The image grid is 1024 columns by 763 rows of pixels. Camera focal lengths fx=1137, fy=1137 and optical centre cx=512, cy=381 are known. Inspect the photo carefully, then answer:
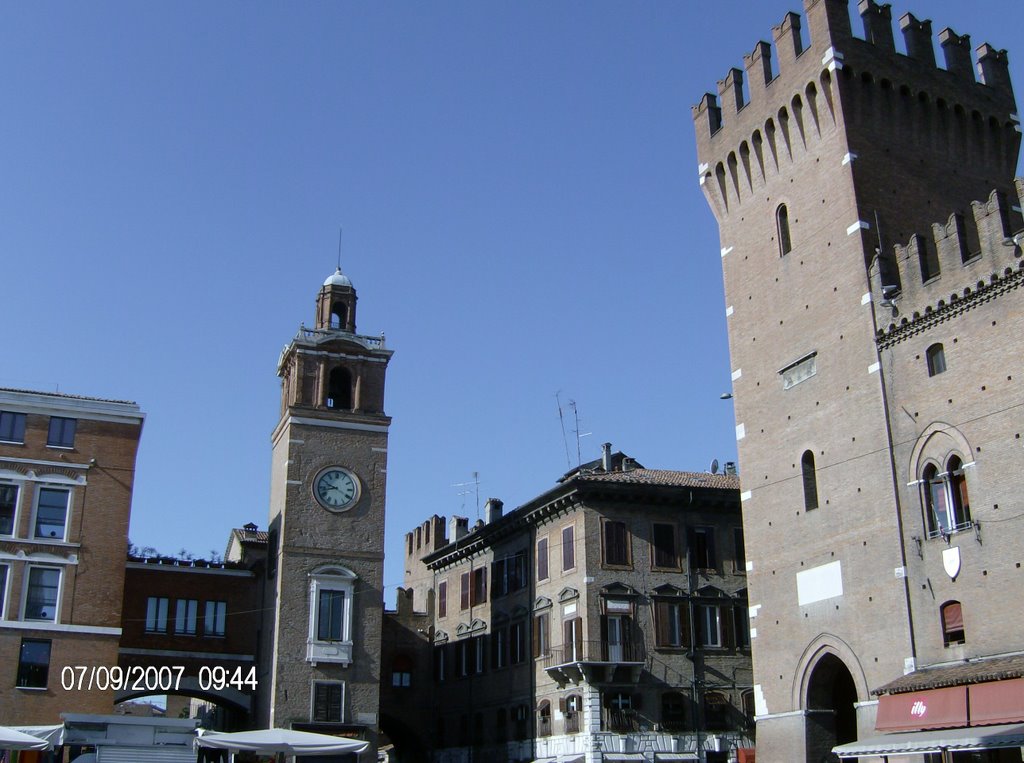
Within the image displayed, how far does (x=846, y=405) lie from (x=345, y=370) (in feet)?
80.4

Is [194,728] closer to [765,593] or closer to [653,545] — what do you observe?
[765,593]

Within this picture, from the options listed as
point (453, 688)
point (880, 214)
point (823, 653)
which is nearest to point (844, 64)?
point (880, 214)

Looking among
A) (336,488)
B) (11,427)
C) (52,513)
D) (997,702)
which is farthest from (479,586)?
(997,702)

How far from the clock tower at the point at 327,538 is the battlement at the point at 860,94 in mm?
18384

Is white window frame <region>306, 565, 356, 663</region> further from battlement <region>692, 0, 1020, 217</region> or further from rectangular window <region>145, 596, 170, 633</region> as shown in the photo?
battlement <region>692, 0, 1020, 217</region>

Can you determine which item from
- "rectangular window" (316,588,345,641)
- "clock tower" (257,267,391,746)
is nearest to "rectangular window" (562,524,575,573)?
"clock tower" (257,267,391,746)

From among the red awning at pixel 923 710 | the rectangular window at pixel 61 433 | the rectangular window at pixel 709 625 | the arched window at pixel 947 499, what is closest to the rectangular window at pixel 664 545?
the rectangular window at pixel 709 625

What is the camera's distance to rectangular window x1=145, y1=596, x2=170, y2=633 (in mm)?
45991

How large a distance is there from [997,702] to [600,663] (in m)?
19.1

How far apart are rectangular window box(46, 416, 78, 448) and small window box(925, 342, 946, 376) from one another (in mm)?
29844

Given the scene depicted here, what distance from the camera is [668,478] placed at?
46.4 m

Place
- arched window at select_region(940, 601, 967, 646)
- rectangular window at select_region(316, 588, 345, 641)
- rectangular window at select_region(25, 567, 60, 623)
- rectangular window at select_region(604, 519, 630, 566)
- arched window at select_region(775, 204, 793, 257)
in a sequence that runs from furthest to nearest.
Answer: rectangular window at select_region(316, 588, 345, 641)
rectangular window at select_region(604, 519, 630, 566)
rectangular window at select_region(25, 567, 60, 623)
arched window at select_region(775, 204, 793, 257)
arched window at select_region(940, 601, 967, 646)

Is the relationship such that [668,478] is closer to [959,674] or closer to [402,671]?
[402,671]

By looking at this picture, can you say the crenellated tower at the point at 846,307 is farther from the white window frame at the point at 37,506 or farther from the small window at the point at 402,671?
the small window at the point at 402,671
